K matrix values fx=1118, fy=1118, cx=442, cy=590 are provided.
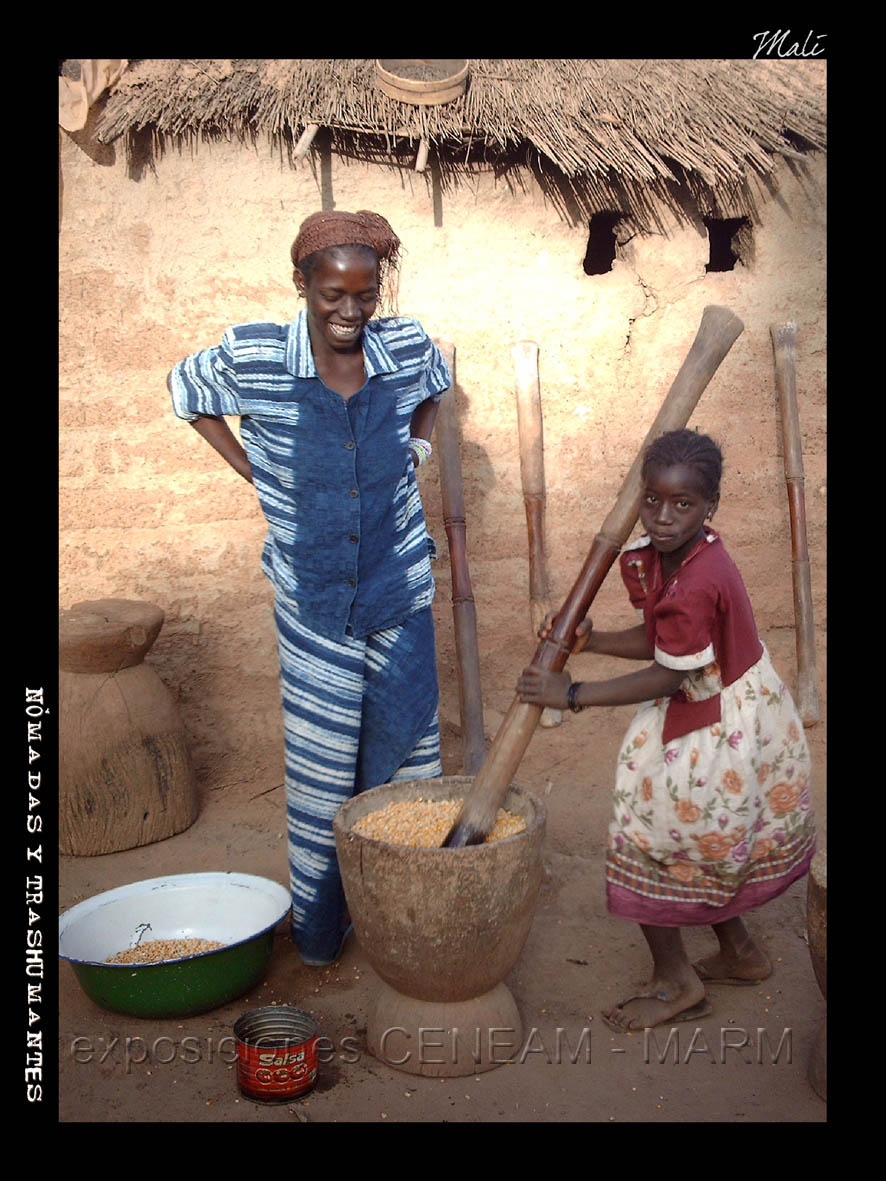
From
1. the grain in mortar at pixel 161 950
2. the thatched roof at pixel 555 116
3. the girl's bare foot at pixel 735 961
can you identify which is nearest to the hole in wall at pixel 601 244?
the thatched roof at pixel 555 116

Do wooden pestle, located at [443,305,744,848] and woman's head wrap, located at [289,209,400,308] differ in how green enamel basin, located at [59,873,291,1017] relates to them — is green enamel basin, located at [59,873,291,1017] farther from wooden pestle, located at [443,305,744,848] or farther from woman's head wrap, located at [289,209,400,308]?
woman's head wrap, located at [289,209,400,308]

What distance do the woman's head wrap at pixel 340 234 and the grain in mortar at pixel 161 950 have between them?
186cm

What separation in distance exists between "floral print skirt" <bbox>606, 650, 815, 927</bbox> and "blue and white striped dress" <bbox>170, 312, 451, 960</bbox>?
2.32 ft

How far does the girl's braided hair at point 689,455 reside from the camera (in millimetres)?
2607

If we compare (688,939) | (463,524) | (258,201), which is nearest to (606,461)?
(463,524)

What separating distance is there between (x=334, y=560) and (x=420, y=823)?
0.75 m

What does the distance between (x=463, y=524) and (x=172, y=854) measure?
168 centimetres

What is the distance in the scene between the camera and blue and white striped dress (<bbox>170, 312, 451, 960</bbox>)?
304 cm

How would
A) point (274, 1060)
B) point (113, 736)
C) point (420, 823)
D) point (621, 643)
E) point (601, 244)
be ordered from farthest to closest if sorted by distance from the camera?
point (601, 244) < point (113, 736) < point (621, 643) < point (420, 823) < point (274, 1060)

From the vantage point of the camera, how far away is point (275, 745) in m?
4.62

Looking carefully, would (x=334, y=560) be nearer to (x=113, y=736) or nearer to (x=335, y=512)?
(x=335, y=512)

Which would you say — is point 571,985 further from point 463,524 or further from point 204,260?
point 204,260

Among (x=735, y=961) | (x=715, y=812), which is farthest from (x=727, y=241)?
(x=735, y=961)

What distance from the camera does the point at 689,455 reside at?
2.61 meters
